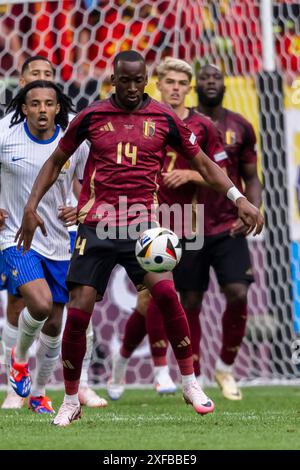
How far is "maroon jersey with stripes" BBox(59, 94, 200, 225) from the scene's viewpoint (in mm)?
6617

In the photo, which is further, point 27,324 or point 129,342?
point 129,342

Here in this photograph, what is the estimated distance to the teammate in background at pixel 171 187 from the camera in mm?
A: 8758

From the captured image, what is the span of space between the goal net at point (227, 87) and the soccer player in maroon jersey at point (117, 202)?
12.7 feet

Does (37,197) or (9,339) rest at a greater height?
(37,197)

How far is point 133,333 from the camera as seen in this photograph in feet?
30.4

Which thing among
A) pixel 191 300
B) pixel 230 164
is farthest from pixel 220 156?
pixel 191 300

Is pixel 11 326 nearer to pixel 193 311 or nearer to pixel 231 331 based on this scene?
pixel 193 311

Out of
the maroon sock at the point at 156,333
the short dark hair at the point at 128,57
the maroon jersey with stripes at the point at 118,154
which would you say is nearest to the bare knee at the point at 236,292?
the maroon sock at the point at 156,333

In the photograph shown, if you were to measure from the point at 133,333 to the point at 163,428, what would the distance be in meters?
2.88

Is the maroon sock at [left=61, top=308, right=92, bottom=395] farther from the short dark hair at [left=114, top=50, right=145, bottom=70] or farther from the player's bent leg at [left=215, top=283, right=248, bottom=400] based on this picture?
the player's bent leg at [left=215, top=283, right=248, bottom=400]

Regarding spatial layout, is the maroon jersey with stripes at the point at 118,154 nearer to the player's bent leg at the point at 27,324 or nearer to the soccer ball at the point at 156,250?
the soccer ball at the point at 156,250

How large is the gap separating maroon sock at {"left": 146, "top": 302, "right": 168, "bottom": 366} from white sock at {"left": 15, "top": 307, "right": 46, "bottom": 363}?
1563 millimetres
